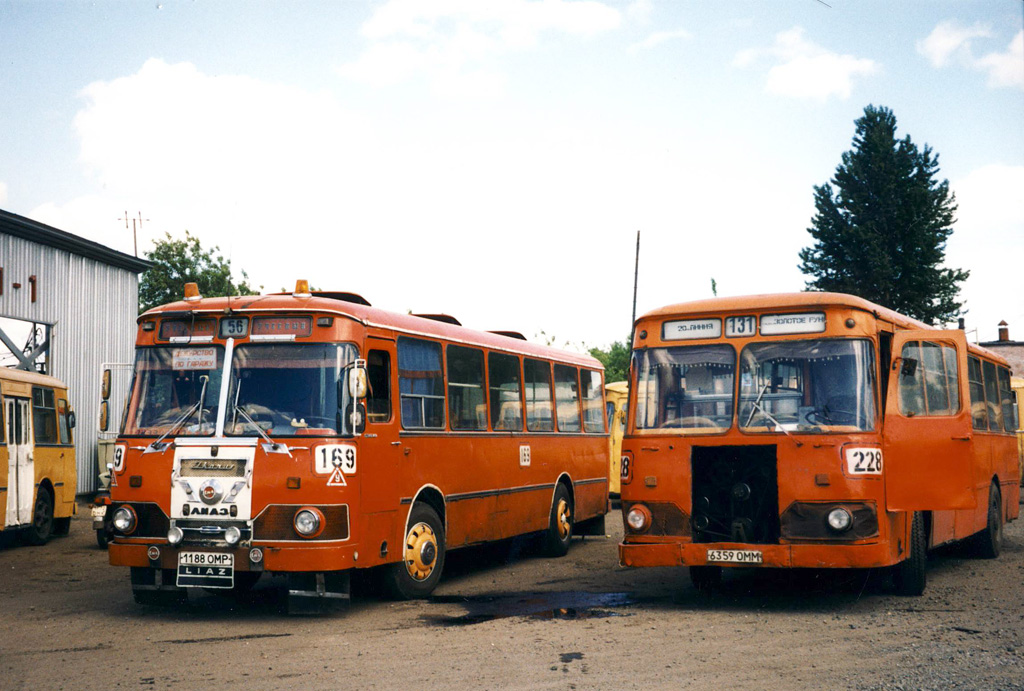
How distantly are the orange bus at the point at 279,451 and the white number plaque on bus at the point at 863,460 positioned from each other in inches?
162

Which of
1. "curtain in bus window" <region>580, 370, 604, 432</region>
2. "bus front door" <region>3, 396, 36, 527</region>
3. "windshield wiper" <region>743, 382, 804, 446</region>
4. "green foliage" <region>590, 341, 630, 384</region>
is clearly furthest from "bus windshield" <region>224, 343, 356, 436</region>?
A: "green foliage" <region>590, 341, 630, 384</region>

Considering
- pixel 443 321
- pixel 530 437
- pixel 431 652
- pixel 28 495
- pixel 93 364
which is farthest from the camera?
pixel 93 364

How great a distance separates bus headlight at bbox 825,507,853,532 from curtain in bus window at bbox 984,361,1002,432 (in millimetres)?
5708

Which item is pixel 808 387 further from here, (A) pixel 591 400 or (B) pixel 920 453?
(A) pixel 591 400

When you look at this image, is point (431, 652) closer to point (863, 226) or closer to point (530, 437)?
point (530, 437)

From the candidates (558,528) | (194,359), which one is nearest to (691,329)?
(194,359)

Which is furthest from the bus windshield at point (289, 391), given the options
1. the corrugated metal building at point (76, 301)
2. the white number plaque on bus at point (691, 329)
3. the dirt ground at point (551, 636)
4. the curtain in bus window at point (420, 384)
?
the corrugated metal building at point (76, 301)

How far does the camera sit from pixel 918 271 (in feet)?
159

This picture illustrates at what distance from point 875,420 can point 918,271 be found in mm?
40857

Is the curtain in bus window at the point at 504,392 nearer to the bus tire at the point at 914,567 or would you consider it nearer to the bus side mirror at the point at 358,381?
the bus side mirror at the point at 358,381

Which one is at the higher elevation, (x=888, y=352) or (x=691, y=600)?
(x=888, y=352)

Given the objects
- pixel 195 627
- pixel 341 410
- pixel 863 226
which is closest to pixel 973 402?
pixel 341 410

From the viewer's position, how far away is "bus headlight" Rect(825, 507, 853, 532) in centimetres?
1002

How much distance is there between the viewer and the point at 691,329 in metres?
11.1
